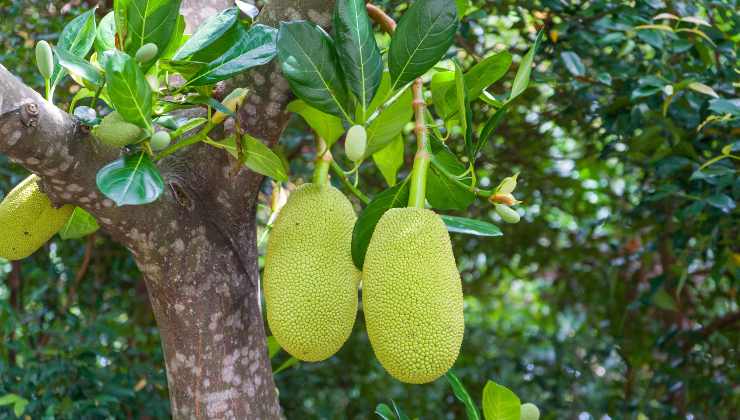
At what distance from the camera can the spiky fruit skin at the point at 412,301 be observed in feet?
2.22

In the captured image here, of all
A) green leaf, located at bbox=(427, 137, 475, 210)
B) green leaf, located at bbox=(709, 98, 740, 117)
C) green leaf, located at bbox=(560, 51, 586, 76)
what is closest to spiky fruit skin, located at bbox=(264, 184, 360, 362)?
green leaf, located at bbox=(427, 137, 475, 210)

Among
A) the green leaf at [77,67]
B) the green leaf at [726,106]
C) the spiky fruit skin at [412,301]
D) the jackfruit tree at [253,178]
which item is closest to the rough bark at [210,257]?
the jackfruit tree at [253,178]

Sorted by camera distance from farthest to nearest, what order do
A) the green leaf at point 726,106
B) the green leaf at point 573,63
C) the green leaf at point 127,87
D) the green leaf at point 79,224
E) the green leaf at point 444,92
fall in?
the green leaf at point 573,63 → the green leaf at point 726,106 → the green leaf at point 79,224 → the green leaf at point 444,92 → the green leaf at point 127,87

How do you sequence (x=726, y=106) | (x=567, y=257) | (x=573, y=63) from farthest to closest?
(x=567, y=257) → (x=573, y=63) → (x=726, y=106)

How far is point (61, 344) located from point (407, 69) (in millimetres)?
1086

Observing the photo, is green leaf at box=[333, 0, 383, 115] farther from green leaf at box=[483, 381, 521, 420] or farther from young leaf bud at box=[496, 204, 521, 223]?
green leaf at box=[483, 381, 521, 420]

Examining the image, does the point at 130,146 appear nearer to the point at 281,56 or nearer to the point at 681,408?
the point at 281,56

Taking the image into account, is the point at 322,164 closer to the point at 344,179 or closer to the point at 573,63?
the point at 344,179

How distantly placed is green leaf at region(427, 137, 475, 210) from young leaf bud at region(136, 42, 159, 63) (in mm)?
289

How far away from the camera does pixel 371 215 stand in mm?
783

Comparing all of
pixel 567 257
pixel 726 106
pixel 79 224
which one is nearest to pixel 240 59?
pixel 79 224

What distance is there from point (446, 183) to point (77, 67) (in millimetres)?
369

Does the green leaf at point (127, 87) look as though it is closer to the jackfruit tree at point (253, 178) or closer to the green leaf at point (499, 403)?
the jackfruit tree at point (253, 178)

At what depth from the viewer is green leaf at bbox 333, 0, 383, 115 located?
708mm
